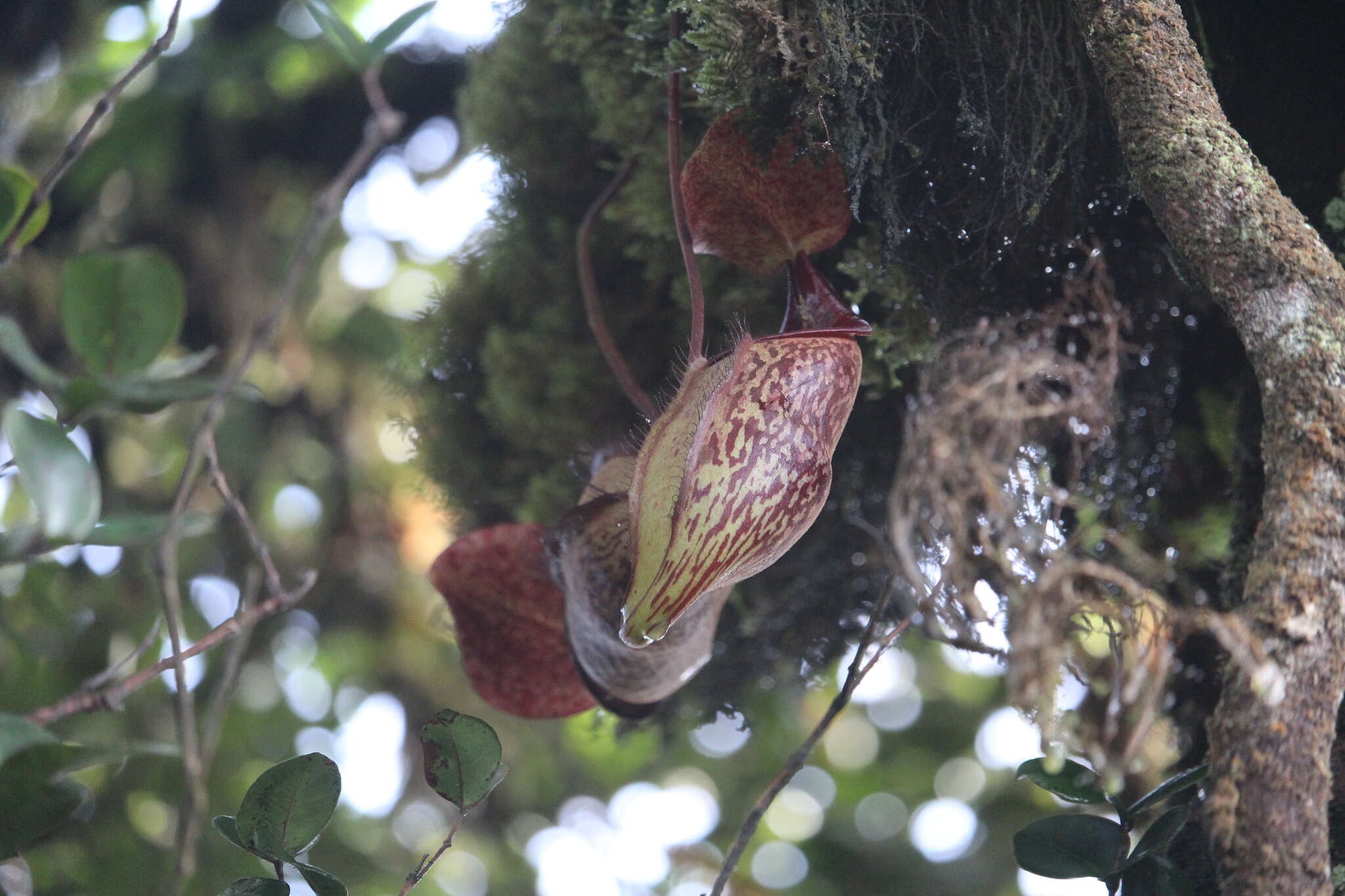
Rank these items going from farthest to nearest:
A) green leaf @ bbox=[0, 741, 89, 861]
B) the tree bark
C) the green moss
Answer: the green moss → green leaf @ bbox=[0, 741, 89, 861] → the tree bark

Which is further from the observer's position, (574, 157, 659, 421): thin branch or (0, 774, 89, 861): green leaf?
(574, 157, 659, 421): thin branch

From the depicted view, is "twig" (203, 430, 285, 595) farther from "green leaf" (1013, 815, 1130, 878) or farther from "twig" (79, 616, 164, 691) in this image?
"green leaf" (1013, 815, 1130, 878)

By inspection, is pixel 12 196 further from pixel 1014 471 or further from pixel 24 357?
pixel 1014 471

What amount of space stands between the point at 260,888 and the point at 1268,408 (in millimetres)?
473

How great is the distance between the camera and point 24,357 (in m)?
0.43

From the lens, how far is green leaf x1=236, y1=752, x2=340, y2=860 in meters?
0.45

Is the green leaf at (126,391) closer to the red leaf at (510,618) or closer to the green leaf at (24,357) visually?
the green leaf at (24,357)

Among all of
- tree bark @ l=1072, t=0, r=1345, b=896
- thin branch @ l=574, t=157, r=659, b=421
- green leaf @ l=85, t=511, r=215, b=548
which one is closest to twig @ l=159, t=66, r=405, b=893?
green leaf @ l=85, t=511, r=215, b=548

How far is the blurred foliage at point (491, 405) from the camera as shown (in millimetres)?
560

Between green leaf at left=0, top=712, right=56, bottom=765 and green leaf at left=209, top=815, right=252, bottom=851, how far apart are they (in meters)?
0.08

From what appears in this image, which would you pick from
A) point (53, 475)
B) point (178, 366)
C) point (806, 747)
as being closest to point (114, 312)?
point (178, 366)

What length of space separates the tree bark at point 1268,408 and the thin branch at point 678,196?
0.68 feet

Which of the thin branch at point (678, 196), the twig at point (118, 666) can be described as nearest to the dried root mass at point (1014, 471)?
the thin branch at point (678, 196)

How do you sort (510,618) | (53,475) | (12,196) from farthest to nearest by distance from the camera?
(510,618), (12,196), (53,475)
